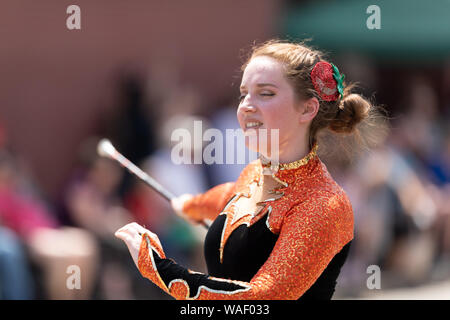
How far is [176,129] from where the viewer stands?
5184 mm

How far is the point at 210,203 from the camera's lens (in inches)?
103

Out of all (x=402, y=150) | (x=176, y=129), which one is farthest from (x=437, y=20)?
(x=176, y=129)

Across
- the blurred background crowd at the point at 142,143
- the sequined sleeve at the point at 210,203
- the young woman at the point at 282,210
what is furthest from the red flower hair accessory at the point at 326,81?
the blurred background crowd at the point at 142,143

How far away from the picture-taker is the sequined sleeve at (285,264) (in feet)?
6.44

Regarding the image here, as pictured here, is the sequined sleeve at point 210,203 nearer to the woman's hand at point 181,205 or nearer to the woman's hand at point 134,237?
the woman's hand at point 181,205

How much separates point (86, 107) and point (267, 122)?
358cm

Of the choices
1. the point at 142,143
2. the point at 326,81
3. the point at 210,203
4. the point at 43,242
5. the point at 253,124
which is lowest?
the point at 43,242

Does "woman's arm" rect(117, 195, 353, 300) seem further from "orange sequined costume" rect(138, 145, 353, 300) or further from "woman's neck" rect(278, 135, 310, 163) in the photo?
"woman's neck" rect(278, 135, 310, 163)

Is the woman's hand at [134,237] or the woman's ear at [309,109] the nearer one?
the woman's hand at [134,237]

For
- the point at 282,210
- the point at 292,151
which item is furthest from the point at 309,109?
the point at 282,210

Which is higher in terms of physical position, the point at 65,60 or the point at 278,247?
the point at 65,60

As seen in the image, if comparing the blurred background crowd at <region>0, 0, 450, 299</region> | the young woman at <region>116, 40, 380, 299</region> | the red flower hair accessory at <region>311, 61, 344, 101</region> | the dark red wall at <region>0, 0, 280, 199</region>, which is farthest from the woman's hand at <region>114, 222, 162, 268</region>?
the dark red wall at <region>0, 0, 280, 199</region>

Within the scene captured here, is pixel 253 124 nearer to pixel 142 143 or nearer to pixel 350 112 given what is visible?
pixel 350 112

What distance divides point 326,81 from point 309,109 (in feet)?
0.35
